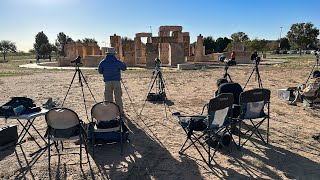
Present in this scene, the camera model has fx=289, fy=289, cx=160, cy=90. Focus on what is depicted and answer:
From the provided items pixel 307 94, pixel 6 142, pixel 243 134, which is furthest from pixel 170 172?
pixel 307 94

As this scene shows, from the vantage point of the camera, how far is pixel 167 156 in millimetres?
5164

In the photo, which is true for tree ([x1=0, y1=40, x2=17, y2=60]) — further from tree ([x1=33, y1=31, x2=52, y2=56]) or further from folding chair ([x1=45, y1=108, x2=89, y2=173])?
folding chair ([x1=45, y1=108, x2=89, y2=173])

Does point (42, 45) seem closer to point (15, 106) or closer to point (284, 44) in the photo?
point (15, 106)

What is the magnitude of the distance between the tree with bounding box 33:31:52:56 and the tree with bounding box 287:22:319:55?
5117 centimetres

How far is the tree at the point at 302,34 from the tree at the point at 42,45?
51.2 metres

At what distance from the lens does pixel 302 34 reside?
189 ft

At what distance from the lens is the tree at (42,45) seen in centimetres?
6159

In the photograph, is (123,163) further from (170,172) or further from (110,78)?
(110,78)

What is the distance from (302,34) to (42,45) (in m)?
53.9

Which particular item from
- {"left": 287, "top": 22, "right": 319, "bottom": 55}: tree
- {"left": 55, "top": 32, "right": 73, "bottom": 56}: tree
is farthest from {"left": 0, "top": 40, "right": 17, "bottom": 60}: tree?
{"left": 287, "top": 22, "right": 319, "bottom": 55}: tree

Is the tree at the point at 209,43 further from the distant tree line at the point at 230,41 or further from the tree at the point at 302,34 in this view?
the tree at the point at 302,34

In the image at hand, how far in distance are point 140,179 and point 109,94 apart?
11.8ft

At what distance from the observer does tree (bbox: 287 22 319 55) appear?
185ft

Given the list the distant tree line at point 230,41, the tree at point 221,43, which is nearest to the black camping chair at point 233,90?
the distant tree line at point 230,41
